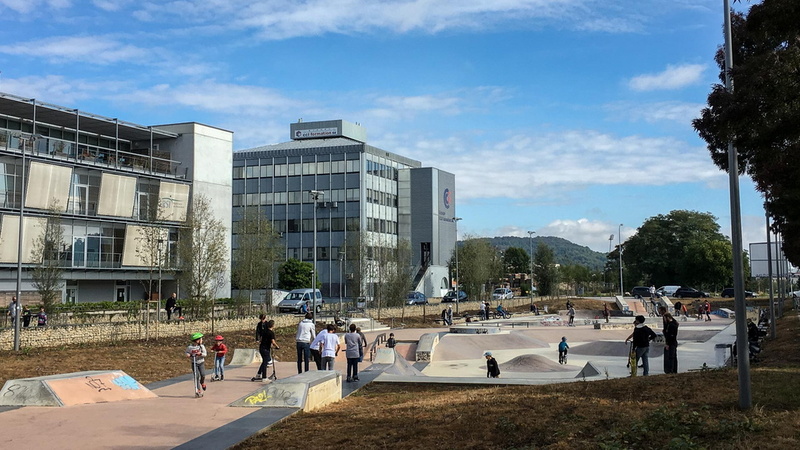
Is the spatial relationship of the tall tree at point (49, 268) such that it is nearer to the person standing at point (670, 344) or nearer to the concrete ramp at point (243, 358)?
the concrete ramp at point (243, 358)

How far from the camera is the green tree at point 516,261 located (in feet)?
442

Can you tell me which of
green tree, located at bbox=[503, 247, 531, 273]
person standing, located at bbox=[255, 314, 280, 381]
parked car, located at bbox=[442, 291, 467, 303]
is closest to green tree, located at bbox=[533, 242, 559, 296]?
parked car, located at bbox=[442, 291, 467, 303]

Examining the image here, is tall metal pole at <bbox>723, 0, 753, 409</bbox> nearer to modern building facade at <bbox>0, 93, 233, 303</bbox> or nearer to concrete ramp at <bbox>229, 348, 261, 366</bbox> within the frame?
concrete ramp at <bbox>229, 348, 261, 366</bbox>

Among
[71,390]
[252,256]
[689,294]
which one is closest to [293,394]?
[71,390]

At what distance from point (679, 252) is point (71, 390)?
98.7 meters

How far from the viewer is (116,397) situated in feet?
48.1

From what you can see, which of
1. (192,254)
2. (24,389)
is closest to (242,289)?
(192,254)

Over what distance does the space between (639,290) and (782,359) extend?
212ft

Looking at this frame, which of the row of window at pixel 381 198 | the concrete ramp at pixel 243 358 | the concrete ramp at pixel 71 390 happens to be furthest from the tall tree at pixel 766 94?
the row of window at pixel 381 198

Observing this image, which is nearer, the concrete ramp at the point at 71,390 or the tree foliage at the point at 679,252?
the concrete ramp at the point at 71,390

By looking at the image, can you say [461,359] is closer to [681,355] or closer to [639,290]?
[681,355]

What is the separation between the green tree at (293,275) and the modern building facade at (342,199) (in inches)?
367

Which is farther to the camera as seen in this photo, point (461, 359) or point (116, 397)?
point (461, 359)

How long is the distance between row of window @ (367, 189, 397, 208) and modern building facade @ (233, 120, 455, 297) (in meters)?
0.13
